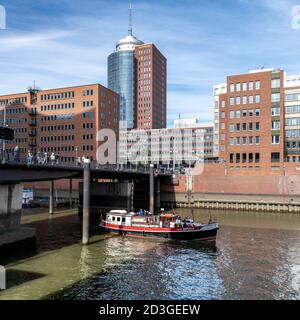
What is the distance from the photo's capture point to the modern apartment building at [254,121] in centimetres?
8981

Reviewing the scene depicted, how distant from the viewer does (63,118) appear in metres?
133

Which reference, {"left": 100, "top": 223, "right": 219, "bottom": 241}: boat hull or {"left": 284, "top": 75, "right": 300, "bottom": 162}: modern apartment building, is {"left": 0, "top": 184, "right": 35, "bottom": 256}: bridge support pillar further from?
{"left": 284, "top": 75, "right": 300, "bottom": 162}: modern apartment building

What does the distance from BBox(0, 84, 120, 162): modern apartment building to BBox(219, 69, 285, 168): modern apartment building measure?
4914cm

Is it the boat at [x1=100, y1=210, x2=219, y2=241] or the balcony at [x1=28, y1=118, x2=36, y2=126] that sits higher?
the balcony at [x1=28, y1=118, x2=36, y2=126]

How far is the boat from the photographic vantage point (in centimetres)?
4384

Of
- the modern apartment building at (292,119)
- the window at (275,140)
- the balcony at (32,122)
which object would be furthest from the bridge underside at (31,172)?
the balcony at (32,122)

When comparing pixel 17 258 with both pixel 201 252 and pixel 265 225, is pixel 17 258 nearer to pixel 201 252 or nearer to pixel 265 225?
pixel 201 252

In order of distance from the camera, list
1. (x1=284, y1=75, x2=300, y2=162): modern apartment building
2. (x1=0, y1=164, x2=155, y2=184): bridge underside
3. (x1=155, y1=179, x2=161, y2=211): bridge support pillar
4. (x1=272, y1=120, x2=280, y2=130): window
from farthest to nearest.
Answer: (x1=284, y1=75, x2=300, y2=162): modern apartment building < (x1=272, y1=120, x2=280, y2=130): window < (x1=155, y1=179, x2=161, y2=211): bridge support pillar < (x1=0, y1=164, x2=155, y2=184): bridge underside

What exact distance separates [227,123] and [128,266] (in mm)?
68233

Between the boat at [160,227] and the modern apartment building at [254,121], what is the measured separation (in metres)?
47.4

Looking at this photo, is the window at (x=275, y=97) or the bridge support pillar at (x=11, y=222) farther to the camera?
the window at (x=275, y=97)

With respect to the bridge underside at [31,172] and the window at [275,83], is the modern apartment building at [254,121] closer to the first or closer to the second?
the window at [275,83]

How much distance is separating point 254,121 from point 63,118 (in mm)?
68953

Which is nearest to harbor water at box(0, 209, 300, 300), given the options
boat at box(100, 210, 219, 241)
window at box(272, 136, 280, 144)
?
boat at box(100, 210, 219, 241)
